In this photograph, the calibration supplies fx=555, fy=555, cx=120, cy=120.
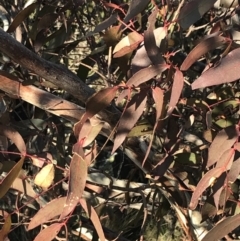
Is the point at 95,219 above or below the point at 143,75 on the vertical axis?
below

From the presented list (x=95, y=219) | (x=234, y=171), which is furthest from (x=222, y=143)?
(x=95, y=219)

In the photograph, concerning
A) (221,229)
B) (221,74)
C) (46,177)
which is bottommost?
(221,229)

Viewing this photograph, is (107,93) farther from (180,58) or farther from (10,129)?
(180,58)

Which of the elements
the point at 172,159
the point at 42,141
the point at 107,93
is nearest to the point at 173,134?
the point at 172,159

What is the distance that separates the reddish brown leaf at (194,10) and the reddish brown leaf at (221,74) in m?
0.08

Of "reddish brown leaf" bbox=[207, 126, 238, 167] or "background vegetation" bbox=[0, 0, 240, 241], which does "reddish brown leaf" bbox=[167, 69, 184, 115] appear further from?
"reddish brown leaf" bbox=[207, 126, 238, 167]

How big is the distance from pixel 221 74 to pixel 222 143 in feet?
0.75

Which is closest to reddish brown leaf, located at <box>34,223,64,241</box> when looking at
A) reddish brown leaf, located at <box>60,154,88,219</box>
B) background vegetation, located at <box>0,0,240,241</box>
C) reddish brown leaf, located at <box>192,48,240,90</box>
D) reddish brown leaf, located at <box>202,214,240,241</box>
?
background vegetation, located at <box>0,0,240,241</box>

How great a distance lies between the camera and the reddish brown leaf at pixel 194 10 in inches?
32.4

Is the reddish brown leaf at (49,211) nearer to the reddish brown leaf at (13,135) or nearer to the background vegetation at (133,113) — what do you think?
the background vegetation at (133,113)

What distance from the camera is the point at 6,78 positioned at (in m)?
1.13

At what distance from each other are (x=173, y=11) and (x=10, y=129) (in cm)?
43

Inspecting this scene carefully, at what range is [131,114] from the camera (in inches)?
37.0

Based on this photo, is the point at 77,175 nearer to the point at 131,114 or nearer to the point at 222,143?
the point at 131,114
